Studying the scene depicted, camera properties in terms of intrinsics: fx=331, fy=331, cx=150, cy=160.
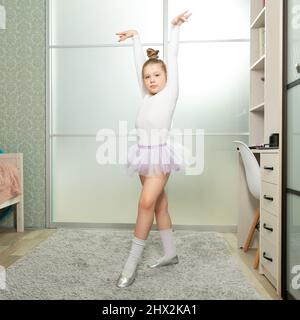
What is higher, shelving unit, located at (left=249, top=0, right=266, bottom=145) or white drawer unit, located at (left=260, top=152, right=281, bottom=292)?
shelving unit, located at (left=249, top=0, right=266, bottom=145)

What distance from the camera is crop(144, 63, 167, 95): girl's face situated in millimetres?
1789

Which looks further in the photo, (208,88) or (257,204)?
(208,88)

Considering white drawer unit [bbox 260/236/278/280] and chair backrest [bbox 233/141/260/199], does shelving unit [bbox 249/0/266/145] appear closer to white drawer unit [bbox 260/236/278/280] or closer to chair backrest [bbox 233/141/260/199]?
chair backrest [bbox 233/141/260/199]

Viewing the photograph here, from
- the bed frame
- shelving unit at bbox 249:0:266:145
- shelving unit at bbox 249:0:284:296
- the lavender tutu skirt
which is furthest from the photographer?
the bed frame

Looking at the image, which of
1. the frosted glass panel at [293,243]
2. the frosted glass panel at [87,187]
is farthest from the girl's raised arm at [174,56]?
the frosted glass panel at [87,187]

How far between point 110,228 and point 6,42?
A: 191 cm

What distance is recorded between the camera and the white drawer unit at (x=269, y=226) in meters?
1.69

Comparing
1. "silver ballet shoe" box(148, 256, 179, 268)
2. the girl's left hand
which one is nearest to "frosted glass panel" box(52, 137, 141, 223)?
"silver ballet shoe" box(148, 256, 179, 268)

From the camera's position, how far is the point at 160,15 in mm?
2900

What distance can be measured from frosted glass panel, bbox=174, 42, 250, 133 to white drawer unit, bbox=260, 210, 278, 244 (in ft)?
3.87

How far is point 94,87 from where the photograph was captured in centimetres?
296

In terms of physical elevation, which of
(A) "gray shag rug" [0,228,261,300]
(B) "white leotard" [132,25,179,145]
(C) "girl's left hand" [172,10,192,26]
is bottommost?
(A) "gray shag rug" [0,228,261,300]
